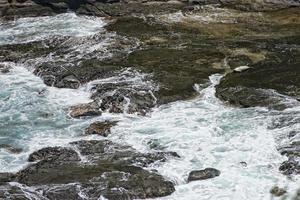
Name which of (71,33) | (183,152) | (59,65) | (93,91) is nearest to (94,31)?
(71,33)

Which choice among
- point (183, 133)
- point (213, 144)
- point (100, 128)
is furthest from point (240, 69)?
point (100, 128)

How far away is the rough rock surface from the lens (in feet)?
48.5

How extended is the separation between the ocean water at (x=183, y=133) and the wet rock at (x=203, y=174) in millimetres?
175

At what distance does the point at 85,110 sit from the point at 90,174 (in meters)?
4.76

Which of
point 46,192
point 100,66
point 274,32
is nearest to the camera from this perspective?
point 46,192

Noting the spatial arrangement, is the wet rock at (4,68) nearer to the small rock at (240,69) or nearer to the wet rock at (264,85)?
the wet rock at (264,85)

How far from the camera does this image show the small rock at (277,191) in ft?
48.5

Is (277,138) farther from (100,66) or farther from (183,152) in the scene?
(100,66)

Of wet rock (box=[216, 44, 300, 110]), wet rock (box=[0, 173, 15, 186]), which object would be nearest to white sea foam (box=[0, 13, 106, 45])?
wet rock (box=[216, 44, 300, 110])

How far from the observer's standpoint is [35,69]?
23.9 meters

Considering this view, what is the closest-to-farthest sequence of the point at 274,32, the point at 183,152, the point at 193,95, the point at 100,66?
1. the point at 183,152
2. the point at 193,95
3. the point at 100,66
4. the point at 274,32

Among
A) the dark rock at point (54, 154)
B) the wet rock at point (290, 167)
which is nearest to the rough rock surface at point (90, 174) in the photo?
the dark rock at point (54, 154)

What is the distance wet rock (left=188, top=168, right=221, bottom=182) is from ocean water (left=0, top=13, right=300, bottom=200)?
17 cm

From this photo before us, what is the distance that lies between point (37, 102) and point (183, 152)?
6.45m
